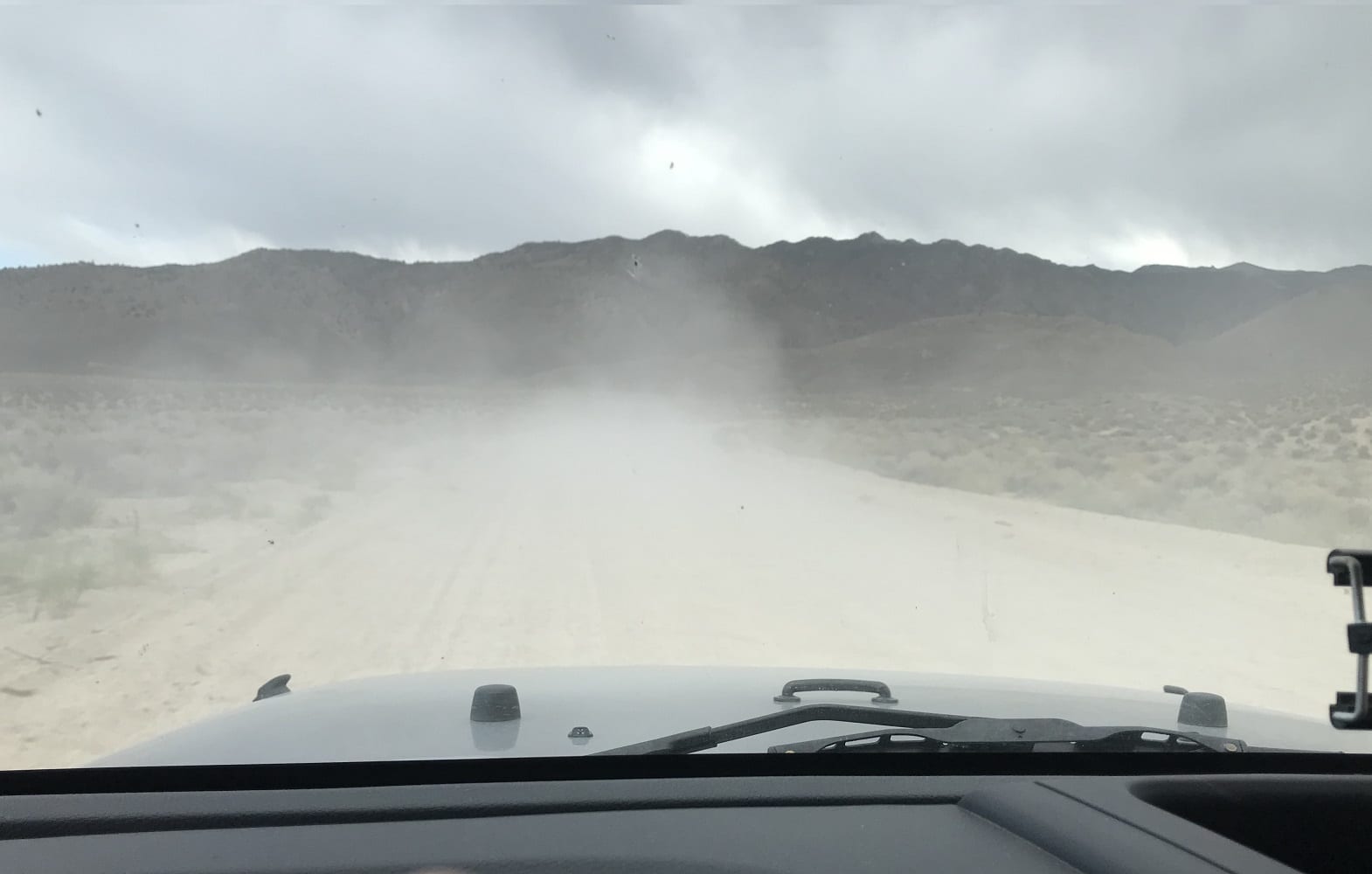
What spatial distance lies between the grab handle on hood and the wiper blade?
49 cm

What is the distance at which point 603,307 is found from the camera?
170 feet

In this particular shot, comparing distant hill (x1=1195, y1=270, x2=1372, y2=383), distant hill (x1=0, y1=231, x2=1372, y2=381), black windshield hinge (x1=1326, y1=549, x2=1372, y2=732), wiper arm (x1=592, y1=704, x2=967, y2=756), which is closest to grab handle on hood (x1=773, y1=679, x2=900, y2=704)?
wiper arm (x1=592, y1=704, x2=967, y2=756)

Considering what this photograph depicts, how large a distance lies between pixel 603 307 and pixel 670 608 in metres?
43.2

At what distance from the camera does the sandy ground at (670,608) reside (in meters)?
7.39

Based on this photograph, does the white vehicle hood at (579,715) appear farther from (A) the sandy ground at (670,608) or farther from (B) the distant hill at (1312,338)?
(B) the distant hill at (1312,338)

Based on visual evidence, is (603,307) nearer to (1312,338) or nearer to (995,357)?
(995,357)

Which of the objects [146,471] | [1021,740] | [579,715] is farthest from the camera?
[146,471]

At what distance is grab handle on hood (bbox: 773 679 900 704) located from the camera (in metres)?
3.80

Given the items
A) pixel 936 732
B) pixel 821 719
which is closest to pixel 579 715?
pixel 821 719

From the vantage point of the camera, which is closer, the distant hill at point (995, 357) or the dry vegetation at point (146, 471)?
the dry vegetation at point (146, 471)

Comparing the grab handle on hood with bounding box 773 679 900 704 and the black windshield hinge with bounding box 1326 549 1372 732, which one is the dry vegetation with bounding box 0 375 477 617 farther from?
the black windshield hinge with bounding box 1326 549 1372 732

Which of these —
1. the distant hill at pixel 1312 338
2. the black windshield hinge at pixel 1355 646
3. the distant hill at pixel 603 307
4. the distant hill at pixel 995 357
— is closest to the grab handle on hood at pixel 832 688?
the black windshield hinge at pixel 1355 646

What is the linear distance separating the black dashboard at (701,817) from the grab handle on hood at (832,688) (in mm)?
778

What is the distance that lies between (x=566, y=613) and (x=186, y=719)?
3.41 m
